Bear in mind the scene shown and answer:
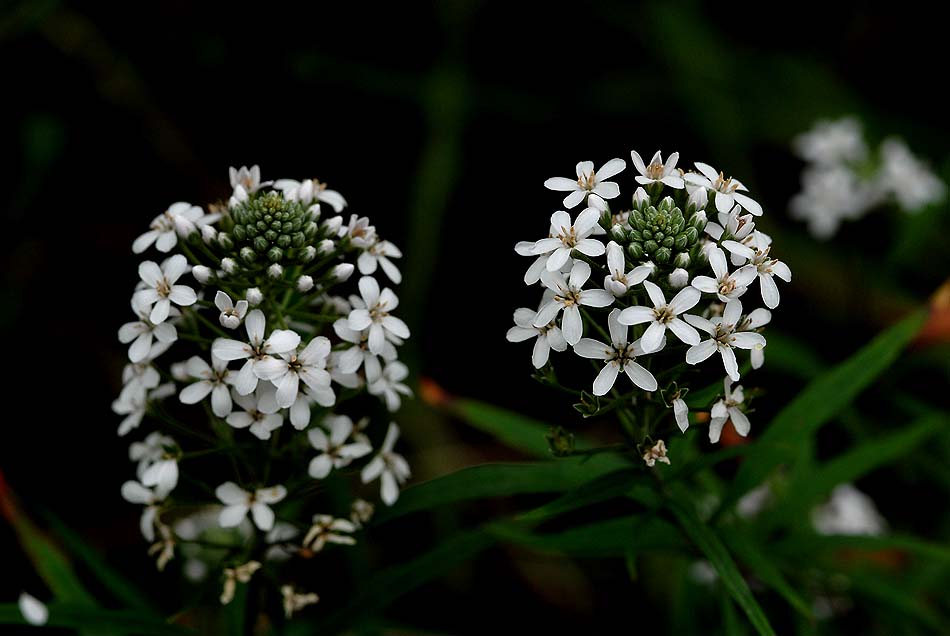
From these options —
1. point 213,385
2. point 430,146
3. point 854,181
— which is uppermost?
point 430,146

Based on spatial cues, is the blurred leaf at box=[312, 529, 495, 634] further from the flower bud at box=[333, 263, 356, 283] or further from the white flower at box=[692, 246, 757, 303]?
the white flower at box=[692, 246, 757, 303]

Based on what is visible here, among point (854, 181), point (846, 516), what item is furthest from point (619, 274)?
point (854, 181)

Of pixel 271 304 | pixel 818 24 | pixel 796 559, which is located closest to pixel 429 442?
pixel 796 559

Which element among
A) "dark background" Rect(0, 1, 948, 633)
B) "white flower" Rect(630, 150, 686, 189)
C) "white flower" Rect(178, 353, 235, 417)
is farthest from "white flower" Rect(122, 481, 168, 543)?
"dark background" Rect(0, 1, 948, 633)

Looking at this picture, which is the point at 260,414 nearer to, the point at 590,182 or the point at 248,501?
the point at 248,501

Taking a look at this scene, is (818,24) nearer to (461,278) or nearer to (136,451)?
(461,278)

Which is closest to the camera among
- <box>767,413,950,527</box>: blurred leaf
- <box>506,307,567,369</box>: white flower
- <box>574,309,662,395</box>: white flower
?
<box>574,309,662,395</box>: white flower
